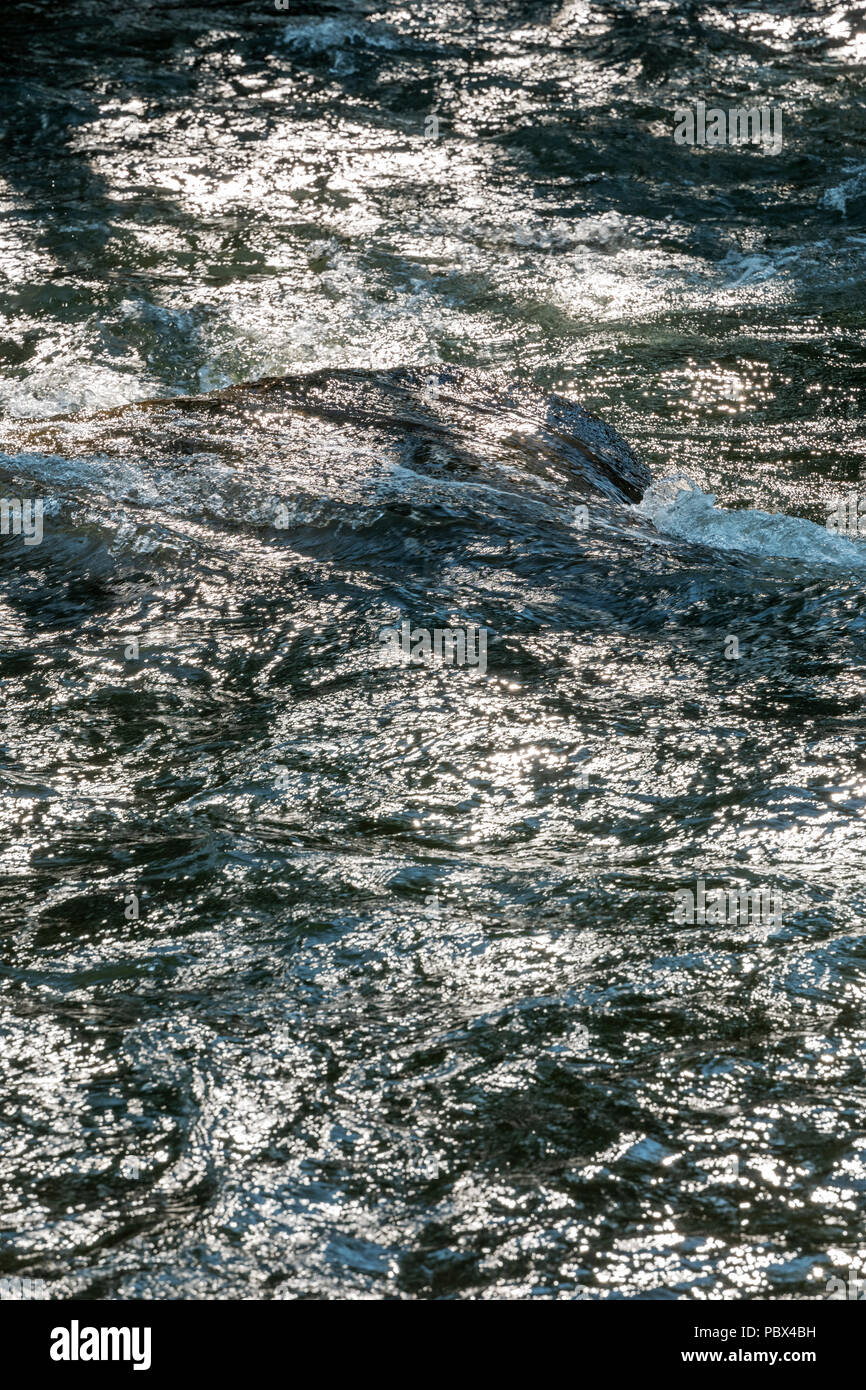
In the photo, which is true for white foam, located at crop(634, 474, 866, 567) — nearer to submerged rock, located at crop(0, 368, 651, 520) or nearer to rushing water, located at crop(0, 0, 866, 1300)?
rushing water, located at crop(0, 0, 866, 1300)

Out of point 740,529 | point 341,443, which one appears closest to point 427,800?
point 341,443

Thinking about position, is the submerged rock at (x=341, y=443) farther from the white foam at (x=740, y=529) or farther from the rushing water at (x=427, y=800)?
the white foam at (x=740, y=529)

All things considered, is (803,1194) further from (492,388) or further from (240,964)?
(492,388)

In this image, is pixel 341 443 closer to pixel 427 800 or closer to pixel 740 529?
pixel 740 529

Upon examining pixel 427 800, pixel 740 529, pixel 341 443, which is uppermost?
pixel 341 443

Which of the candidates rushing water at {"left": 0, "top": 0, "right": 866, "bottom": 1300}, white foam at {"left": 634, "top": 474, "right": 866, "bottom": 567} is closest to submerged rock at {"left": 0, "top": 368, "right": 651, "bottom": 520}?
rushing water at {"left": 0, "top": 0, "right": 866, "bottom": 1300}

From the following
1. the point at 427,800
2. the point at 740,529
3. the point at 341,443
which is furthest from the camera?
the point at 740,529

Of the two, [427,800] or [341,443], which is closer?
[427,800]
